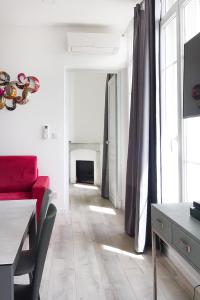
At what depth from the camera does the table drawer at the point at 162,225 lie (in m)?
1.58

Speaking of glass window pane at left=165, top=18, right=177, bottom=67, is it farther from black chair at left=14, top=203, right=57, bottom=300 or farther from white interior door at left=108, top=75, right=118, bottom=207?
black chair at left=14, top=203, right=57, bottom=300

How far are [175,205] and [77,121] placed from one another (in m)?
5.55

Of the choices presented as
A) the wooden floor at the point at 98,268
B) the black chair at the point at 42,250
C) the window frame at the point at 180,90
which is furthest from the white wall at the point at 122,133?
the black chair at the point at 42,250

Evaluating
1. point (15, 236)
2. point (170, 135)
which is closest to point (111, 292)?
point (15, 236)

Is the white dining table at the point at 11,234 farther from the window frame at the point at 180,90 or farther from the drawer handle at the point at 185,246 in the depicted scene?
the window frame at the point at 180,90

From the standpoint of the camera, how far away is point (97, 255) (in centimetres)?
283

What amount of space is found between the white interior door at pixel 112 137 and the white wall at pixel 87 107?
181 centimetres

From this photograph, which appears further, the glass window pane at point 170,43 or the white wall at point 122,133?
the white wall at point 122,133

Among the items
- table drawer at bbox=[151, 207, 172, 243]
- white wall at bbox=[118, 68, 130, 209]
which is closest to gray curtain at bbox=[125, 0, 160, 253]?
table drawer at bbox=[151, 207, 172, 243]

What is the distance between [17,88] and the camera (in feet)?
13.9

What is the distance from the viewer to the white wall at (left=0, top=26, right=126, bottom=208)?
425 cm

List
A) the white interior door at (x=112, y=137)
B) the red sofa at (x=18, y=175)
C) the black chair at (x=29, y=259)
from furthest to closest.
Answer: the white interior door at (x=112, y=137) → the red sofa at (x=18, y=175) → the black chair at (x=29, y=259)

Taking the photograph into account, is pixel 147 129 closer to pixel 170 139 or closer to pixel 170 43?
pixel 170 139

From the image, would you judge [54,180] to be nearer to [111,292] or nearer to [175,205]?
[111,292]
